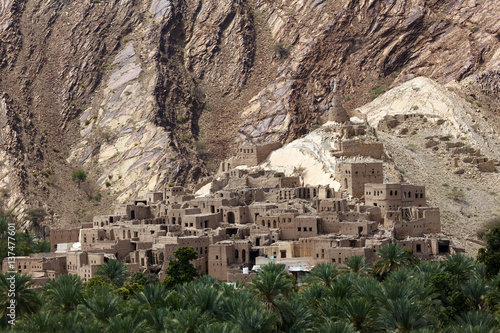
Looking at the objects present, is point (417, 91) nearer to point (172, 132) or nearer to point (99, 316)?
point (172, 132)

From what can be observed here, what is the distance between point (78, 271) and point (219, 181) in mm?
26095

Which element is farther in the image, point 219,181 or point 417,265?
point 219,181

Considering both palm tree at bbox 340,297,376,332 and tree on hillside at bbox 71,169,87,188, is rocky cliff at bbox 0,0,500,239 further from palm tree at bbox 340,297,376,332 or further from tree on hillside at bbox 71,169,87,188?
palm tree at bbox 340,297,376,332

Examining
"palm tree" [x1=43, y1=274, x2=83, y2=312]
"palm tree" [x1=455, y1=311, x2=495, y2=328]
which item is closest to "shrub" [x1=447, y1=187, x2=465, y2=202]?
"palm tree" [x1=455, y1=311, x2=495, y2=328]

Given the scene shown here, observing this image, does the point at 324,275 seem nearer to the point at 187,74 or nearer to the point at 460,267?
the point at 460,267

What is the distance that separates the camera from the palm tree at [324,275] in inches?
2603

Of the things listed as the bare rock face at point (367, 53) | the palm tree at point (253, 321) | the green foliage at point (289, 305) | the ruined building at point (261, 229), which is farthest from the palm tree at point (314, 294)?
the bare rock face at point (367, 53)

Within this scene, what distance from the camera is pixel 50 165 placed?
13175cm

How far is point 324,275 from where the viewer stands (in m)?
66.6

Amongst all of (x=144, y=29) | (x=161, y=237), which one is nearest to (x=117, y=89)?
(x=144, y=29)

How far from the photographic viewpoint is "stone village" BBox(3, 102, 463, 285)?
77438 mm

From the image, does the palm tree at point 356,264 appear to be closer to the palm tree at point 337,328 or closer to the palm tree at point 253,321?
the palm tree at point 253,321

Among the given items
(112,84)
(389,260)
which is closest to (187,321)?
(389,260)

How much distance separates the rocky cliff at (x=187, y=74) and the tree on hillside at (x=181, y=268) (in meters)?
44.6
